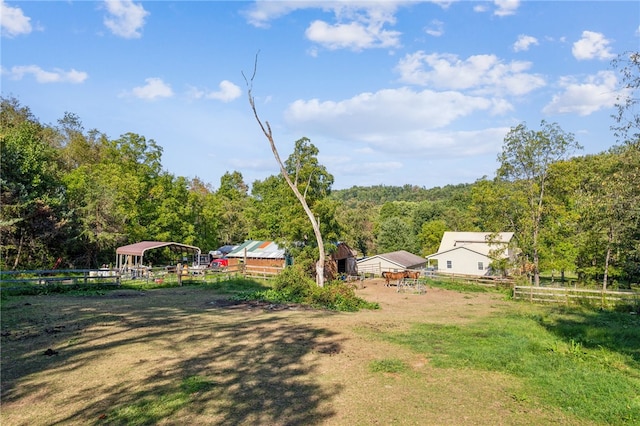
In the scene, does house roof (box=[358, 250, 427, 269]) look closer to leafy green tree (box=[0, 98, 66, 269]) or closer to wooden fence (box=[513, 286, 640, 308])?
wooden fence (box=[513, 286, 640, 308])

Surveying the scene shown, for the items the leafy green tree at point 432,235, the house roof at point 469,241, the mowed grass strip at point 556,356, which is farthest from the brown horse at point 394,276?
the leafy green tree at point 432,235

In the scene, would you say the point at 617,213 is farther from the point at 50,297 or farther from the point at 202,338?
the point at 50,297

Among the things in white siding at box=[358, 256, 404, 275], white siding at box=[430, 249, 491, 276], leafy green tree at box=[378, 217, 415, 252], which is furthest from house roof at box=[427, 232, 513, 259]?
leafy green tree at box=[378, 217, 415, 252]

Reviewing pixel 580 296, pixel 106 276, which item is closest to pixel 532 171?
pixel 580 296

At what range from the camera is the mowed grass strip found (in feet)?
21.7

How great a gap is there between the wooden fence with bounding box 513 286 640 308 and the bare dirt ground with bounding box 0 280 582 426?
1277cm

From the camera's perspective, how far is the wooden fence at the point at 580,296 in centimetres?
1847

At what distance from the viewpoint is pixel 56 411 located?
6012mm

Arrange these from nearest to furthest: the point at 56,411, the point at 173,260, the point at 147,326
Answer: the point at 56,411
the point at 147,326
the point at 173,260

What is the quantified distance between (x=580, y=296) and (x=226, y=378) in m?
20.2

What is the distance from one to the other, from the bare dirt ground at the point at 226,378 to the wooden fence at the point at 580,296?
12.8 m

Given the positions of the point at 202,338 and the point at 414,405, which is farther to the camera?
the point at 202,338

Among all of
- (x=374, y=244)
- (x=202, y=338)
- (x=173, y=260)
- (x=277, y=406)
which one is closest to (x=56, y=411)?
(x=277, y=406)

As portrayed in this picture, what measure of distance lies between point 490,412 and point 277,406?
3.53 m
